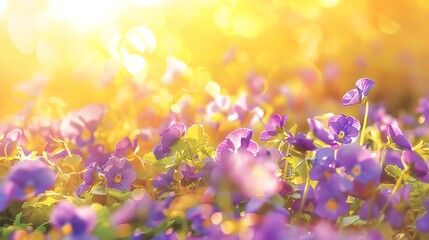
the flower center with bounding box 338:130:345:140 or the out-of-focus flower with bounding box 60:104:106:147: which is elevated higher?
the out-of-focus flower with bounding box 60:104:106:147

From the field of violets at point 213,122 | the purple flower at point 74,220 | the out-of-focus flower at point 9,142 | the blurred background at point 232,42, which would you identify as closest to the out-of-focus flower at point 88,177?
the field of violets at point 213,122

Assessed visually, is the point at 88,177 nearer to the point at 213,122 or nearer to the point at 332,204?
the point at 332,204

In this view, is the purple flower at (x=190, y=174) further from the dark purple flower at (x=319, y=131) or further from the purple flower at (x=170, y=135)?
the dark purple flower at (x=319, y=131)

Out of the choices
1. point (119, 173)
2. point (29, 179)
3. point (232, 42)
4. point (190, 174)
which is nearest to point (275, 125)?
point (190, 174)

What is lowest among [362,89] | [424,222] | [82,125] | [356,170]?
[424,222]

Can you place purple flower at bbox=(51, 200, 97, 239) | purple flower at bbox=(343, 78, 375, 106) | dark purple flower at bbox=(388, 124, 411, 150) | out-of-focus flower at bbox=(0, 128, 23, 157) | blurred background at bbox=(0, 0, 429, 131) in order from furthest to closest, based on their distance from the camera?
blurred background at bbox=(0, 0, 429, 131) → out-of-focus flower at bbox=(0, 128, 23, 157) → purple flower at bbox=(343, 78, 375, 106) → dark purple flower at bbox=(388, 124, 411, 150) → purple flower at bbox=(51, 200, 97, 239)

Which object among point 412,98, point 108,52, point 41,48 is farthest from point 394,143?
point 41,48

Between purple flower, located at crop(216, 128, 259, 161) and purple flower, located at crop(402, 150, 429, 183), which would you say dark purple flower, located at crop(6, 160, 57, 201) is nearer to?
purple flower, located at crop(216, 128, 259, 161)

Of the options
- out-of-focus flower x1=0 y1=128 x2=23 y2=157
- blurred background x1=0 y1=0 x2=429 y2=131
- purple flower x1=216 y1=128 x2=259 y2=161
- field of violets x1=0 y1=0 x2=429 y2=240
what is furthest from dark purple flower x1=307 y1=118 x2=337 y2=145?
blurred background x1=0 y1=0 x2=429 y2=131
